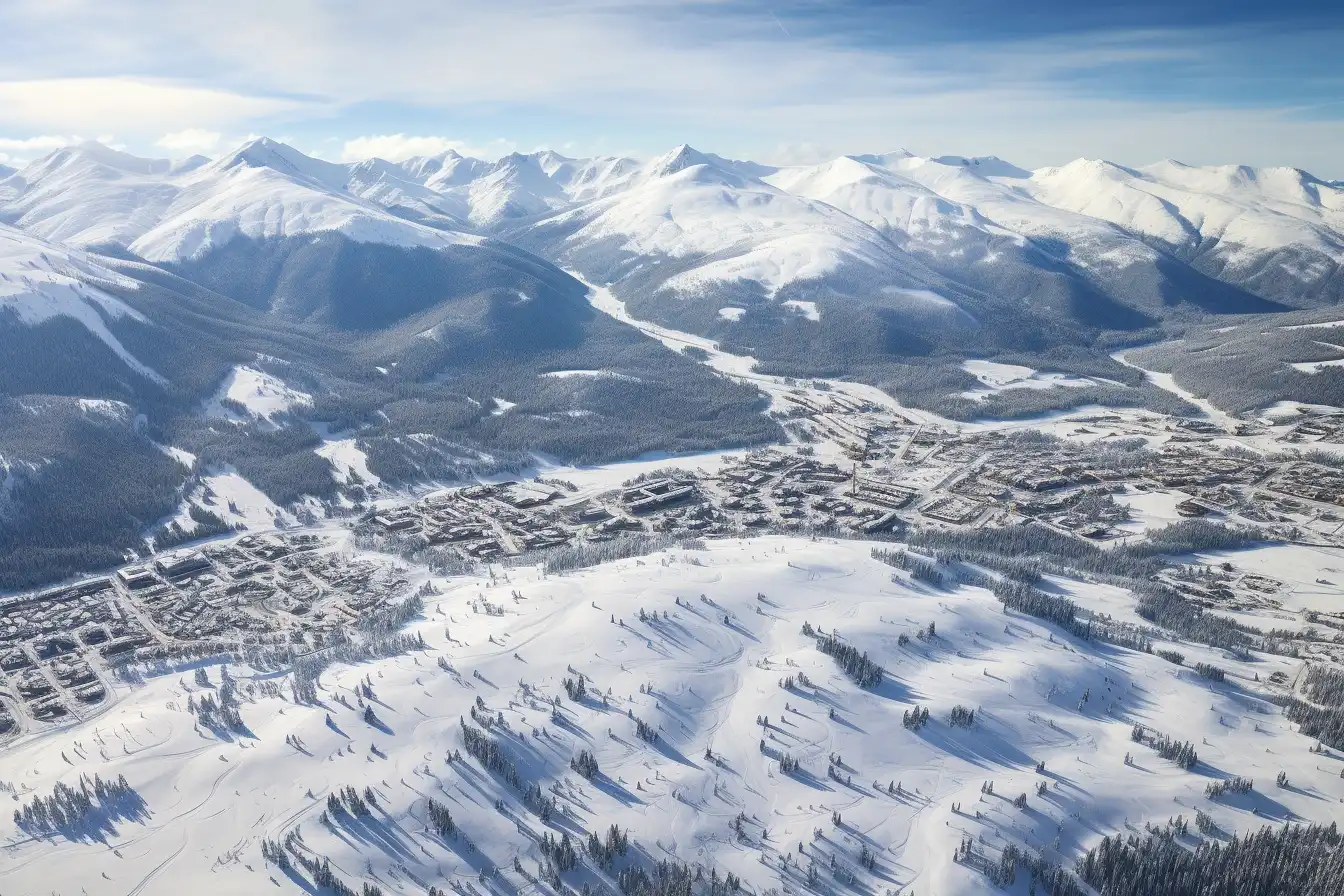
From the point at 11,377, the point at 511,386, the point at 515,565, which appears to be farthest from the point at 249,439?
the point at 515,565

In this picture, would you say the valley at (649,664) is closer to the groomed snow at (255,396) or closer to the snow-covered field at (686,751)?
the snow-covered field at (686,751)

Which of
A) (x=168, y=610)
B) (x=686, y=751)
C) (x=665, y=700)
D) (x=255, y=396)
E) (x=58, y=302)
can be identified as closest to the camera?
(x=686, y=751)

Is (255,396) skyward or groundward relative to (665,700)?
skyward

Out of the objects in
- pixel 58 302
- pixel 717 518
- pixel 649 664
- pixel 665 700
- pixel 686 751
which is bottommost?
pixel 717 518

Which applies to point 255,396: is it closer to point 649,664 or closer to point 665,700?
point 649,664

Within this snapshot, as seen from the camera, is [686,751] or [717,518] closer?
[686,751]

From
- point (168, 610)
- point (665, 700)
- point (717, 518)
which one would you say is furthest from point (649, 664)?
point (168, 610)

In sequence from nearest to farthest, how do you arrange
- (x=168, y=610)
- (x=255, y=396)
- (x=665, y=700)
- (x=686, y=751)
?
(x=686, y=751) → (x=665, y=700) → (x=168, y=610) → (x=255, y=396)

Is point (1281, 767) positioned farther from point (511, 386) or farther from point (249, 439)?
point (511, 386)
